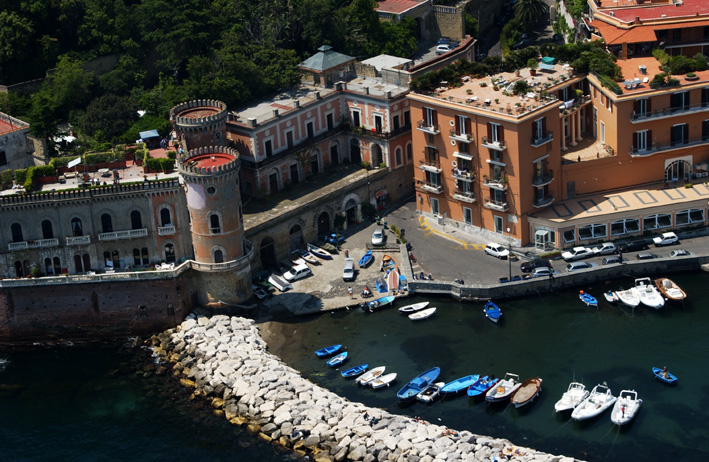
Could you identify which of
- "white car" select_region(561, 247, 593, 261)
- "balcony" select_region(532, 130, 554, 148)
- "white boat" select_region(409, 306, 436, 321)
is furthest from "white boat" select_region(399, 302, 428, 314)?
"balcony" select_region(532, 130, 554, 148)

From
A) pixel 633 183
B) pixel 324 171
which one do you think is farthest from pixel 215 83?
pixel 633 183

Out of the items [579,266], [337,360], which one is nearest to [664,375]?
[579,266]

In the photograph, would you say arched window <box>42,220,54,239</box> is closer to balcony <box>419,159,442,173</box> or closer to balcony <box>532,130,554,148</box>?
balcony <box>419,159,442,173</box>

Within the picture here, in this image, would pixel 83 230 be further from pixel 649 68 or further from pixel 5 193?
pixel 649 68

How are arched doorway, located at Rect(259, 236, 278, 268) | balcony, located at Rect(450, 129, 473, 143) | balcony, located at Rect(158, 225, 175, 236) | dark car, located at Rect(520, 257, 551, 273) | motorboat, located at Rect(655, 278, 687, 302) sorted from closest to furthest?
motorboat, located at Rect(655, 278, 687, 302), balcony, located at Rect(158, 225, 175, 236), dark car, located at Rect(520, 257, 551, 273), balcony, located at Rect(450, 129, 473, 143), arched doorway, located at Rect(259, 236, 278, 268)

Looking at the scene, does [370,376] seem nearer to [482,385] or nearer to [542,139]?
[482,385]

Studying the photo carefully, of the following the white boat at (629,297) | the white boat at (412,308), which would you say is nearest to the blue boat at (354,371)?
the white boat at (412,308)
